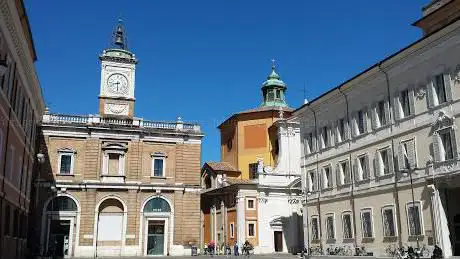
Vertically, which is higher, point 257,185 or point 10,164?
point 257,185

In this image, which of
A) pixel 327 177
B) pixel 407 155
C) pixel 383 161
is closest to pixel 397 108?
pixel 407 155

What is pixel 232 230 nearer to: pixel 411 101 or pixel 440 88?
pixel 411 101

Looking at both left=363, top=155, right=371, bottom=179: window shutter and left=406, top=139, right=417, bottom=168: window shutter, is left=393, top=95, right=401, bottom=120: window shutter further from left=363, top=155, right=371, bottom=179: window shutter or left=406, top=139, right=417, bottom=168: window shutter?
left=363, top=155, right=371, bottom=179: window shutter

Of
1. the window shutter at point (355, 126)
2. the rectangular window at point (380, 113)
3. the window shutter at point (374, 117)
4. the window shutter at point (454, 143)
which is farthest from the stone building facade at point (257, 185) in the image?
the window shutter at point (454, 143)

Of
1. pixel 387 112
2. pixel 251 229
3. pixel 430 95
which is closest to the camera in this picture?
pixel 430 95

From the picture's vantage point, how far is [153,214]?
4766 cm

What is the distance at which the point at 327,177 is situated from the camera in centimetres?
3781

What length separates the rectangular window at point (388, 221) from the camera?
1182 inches

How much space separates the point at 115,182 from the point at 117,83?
10606 mm

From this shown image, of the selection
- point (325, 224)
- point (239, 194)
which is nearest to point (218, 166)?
point (239, 194)

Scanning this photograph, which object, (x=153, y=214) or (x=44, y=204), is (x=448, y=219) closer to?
(x=153, y=214)

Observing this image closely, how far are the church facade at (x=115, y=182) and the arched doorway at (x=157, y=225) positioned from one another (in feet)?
0.31

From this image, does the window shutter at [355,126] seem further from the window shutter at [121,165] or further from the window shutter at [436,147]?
the window shutter at [121,165]

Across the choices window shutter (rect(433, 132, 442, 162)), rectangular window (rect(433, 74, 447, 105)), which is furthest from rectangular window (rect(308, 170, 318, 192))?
rectangular window (rect(433, 74, 447, 105))
